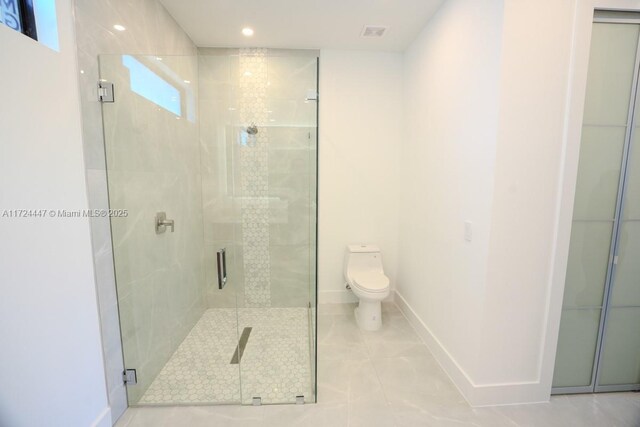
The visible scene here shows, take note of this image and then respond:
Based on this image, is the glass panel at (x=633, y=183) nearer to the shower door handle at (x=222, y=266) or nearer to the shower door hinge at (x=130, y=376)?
the shower door handle at (x=222, y=266)

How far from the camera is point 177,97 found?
2141 millimetres

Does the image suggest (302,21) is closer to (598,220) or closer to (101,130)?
(101,130)

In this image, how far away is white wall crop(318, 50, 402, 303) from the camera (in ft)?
9.32

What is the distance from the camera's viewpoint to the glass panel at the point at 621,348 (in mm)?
1735

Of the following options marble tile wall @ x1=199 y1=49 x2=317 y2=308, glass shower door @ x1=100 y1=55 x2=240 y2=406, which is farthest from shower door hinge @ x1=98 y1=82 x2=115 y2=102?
marble tile wall @ x1=199 y1=49 x2=317 y2=308

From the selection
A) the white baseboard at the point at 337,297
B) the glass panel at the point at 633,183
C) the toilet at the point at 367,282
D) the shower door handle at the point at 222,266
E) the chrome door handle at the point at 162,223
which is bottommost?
the white baseboard at the point at 337,297

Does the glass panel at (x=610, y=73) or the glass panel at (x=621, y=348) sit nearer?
the glass panel at (x=610, y=73)

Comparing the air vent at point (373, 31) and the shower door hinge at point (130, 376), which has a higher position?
the air vent at point (373, 31)

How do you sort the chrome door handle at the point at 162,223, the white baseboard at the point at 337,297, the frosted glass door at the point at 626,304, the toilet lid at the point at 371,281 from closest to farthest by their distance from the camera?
the frosted glass door at the point at 626,304, the chrome door handle at the point at 162,223, the toilet lid at the point at 371,281, the white baseboard at the point at 337,297

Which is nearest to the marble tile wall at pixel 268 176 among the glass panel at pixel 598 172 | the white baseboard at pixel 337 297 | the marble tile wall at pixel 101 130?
the white baseboard at pixel 337 297

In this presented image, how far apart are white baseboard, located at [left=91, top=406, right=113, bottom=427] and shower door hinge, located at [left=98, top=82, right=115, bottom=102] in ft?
5.39

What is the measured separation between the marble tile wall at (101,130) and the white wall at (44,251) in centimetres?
6

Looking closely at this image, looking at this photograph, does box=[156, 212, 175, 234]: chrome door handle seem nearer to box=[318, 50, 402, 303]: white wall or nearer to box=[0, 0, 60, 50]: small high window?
box=[0, 0, 60, 50]: small high window

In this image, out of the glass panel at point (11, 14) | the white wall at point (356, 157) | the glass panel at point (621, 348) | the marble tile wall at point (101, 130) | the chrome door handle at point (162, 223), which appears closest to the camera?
the glass panel at point (11, 14)
